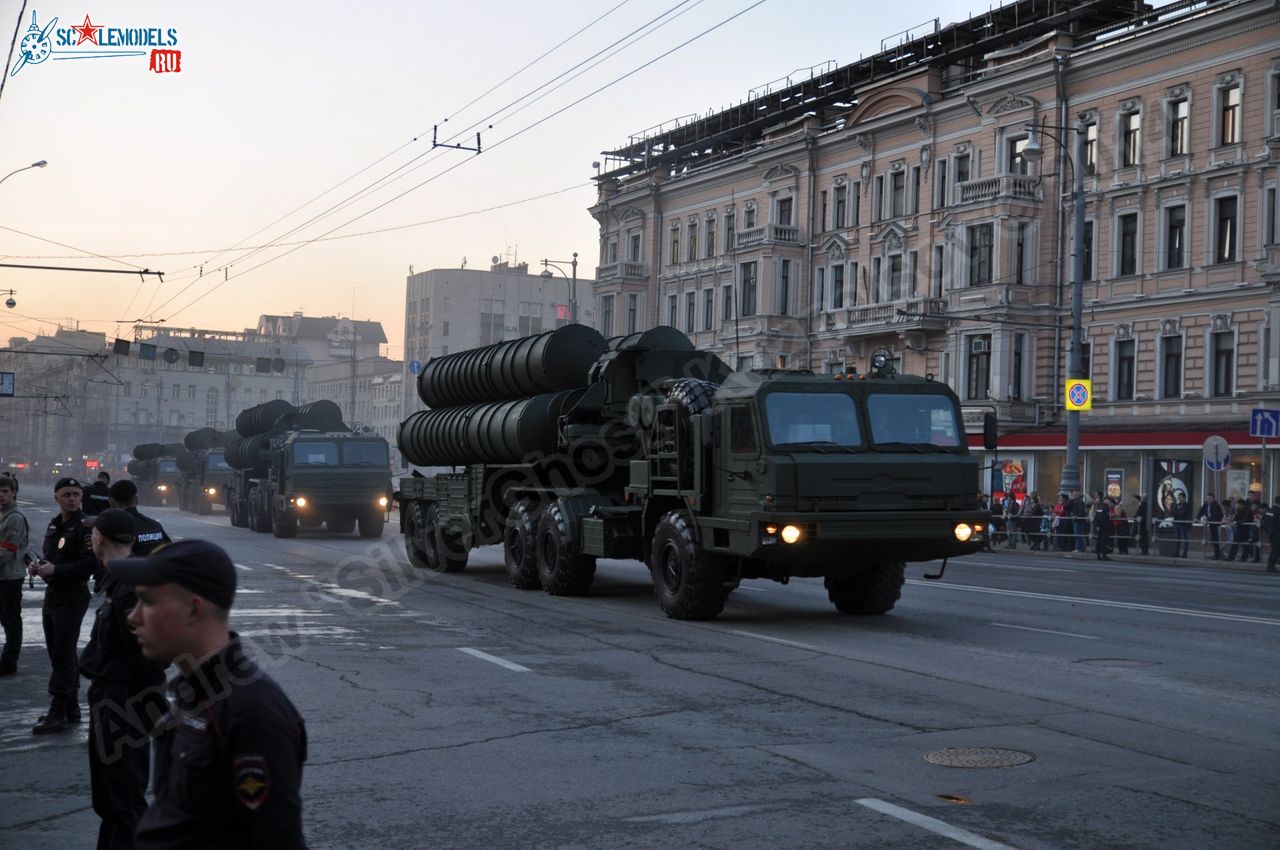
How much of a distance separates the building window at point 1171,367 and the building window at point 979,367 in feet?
20.2

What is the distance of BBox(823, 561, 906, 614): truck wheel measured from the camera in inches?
654

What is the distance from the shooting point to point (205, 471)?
54219 millimetres

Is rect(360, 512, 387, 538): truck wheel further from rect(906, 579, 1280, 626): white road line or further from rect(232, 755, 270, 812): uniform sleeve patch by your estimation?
rect(232, 755, 270, 812): uniform sleeve patch

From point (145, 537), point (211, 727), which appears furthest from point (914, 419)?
point (211, 727)

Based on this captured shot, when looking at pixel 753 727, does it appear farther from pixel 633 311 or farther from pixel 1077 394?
pixel 633 311

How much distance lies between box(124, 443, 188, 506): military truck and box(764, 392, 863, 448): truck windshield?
180ft

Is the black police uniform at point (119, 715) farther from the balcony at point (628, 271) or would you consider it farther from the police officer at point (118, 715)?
the balcony at point (628, 271)

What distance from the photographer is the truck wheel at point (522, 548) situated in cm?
1958

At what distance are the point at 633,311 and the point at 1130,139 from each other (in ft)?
94.8

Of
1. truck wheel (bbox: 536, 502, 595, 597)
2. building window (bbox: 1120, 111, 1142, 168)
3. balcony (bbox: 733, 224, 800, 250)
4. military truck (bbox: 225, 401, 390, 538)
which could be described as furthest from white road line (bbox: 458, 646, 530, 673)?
balcony (bbox: 733, 224, 800, 250)

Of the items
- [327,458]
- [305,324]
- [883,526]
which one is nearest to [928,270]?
[327,458]

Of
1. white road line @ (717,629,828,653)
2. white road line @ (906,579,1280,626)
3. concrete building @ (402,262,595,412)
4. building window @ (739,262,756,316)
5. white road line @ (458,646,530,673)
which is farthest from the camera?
concrete building @ (402,262,595,412)

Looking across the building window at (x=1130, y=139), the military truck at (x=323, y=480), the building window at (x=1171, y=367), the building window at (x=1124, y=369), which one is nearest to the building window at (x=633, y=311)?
the building window at (x=1124, y=369)

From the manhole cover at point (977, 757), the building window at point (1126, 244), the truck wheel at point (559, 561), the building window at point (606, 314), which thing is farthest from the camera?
the building window at point (606, 314)
